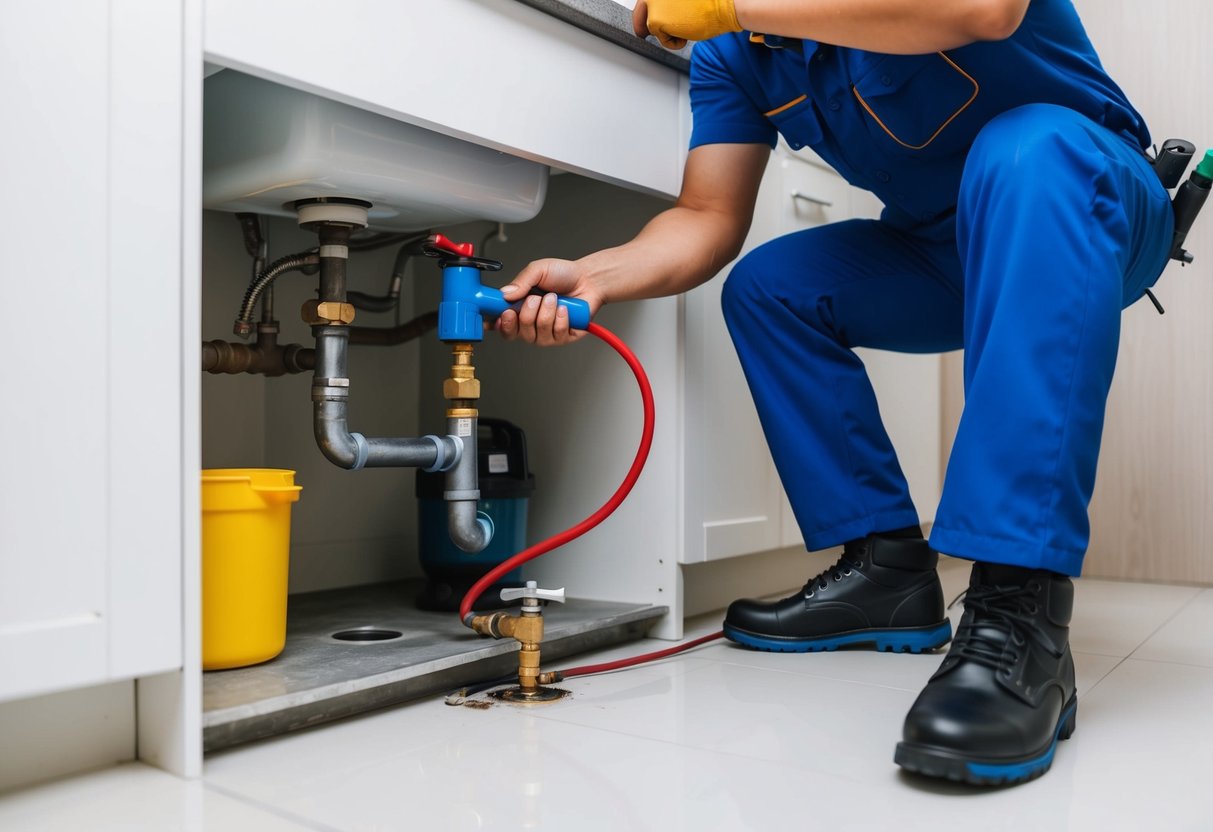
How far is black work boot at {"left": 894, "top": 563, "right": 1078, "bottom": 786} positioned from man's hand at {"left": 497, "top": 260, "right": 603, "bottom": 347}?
0.47 meters

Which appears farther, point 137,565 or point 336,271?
point 336,271

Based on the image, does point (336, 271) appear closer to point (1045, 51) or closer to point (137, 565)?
point (137, 565)

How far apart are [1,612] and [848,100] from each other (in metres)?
0.93

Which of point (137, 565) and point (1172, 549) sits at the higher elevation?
point (137, 565)

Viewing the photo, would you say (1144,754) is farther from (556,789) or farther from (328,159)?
(328,159)

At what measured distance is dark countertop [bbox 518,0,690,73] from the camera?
109cm

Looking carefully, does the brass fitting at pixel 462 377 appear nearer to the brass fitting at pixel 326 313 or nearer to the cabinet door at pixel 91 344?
the brass fitting at pixel 326 313

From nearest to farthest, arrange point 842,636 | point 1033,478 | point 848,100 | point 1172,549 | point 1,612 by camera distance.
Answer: point 1,612
point 1033,478
point 848,100
point 842,636
point 1172,549

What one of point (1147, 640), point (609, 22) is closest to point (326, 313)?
A: point (609, 22)

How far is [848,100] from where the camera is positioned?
3.73ft

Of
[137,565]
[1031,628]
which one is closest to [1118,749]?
[1031,628]

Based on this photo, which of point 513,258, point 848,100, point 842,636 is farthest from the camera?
point 513,258

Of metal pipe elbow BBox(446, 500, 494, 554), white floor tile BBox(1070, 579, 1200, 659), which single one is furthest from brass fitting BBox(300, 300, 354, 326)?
white floor tile BBox(1070, 579, 1200, 659)

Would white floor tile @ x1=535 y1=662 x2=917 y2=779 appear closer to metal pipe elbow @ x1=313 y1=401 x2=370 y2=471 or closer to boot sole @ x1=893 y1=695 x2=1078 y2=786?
boot sole @ x1=893 y1=695 x2=1078 y2=786
